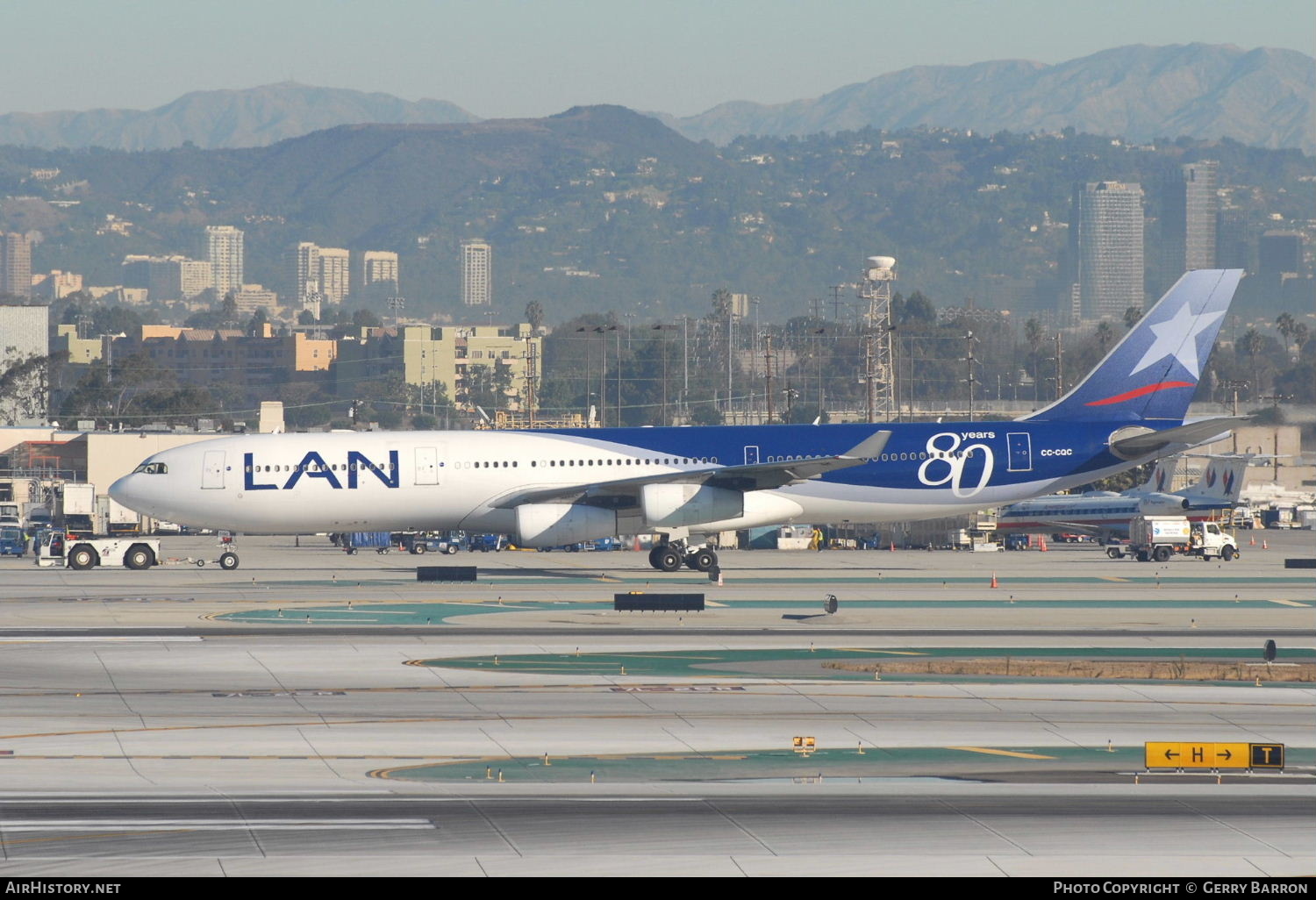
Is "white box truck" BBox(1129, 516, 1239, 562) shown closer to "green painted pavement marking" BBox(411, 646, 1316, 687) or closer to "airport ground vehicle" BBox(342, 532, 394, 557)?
"airport ground vehicle" BBox(342, 532, 394, 557)

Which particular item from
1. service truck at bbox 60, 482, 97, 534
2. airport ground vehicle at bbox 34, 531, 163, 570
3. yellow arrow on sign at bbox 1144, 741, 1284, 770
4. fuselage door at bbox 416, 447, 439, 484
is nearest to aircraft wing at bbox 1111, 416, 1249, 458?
fuselage door at bbox 416, 447, 439, 484

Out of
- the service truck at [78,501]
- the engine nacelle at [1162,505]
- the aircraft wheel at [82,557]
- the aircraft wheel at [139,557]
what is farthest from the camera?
the engine nacelle at [1162,505]

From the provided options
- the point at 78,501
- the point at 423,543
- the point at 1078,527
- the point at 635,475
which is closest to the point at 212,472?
the point at 635,475

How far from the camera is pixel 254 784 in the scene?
21.2 m

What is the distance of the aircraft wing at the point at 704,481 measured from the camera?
5366 cm

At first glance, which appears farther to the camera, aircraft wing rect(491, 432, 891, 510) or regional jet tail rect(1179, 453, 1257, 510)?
regional jet tail rect(1179, 453, 1257, 510)

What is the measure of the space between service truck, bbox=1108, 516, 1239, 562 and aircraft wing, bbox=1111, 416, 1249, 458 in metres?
15.2

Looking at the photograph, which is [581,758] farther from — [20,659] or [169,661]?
[20,659]

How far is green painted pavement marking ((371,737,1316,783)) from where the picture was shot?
72.6ft

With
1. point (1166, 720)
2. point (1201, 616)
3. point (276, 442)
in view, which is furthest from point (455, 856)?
point (276, 442)

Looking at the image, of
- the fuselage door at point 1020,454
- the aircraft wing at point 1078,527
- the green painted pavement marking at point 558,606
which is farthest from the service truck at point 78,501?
the aircraft wing at point 1078,527

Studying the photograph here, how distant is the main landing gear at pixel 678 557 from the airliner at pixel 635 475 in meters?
0.05

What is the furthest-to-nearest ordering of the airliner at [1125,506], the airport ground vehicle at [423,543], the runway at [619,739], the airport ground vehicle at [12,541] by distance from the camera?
the airliner at [1125,506]
the airport ground vehicle at [12,541]
the airport ground vehicle at [423,543]
the runway at [619,739]

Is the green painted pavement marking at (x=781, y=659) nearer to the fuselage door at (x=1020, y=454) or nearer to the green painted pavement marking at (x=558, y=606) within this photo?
the green painted pavement marking at (x=558, y=606)
